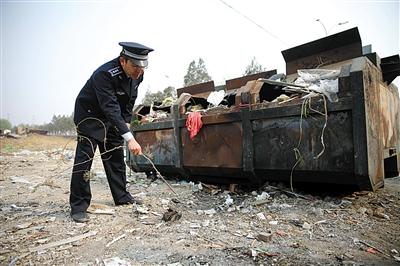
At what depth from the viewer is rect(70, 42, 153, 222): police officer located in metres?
2.76

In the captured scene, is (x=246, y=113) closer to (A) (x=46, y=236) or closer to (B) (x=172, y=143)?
(B) (x=172, y=143)

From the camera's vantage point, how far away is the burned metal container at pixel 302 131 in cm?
259

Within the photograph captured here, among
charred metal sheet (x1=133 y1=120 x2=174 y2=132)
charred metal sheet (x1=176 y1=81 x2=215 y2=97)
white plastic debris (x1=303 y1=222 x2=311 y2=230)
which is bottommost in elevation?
white plastic debris (x1=303 y1=222 x2=311 y2=230)

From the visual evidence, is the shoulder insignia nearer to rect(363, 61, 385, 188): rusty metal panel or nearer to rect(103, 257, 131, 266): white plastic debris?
rect(103, 257, 131, 266): white plastic debris

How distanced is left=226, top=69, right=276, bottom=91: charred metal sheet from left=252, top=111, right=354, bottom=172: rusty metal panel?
110 centimetres

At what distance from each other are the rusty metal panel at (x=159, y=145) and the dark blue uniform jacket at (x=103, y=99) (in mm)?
1154

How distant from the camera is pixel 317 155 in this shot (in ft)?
9.12

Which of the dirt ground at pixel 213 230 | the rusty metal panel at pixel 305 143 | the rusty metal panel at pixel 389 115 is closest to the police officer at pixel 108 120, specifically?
the dirt ground at pixel 213 230

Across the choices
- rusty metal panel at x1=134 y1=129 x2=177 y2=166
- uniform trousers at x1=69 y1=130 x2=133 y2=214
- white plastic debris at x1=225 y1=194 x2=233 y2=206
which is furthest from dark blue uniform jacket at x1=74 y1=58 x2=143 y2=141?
white plastic debris at x1=225 y1=194 x2=233 y2=206

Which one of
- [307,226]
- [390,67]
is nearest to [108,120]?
[307,226]

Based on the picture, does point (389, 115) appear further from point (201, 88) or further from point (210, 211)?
point (201, 88)

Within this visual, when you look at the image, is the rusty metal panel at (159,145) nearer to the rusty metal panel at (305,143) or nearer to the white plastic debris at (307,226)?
the rusty metal panel at (305,143)

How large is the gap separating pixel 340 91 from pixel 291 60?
142cm

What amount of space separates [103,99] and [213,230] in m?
1.61
